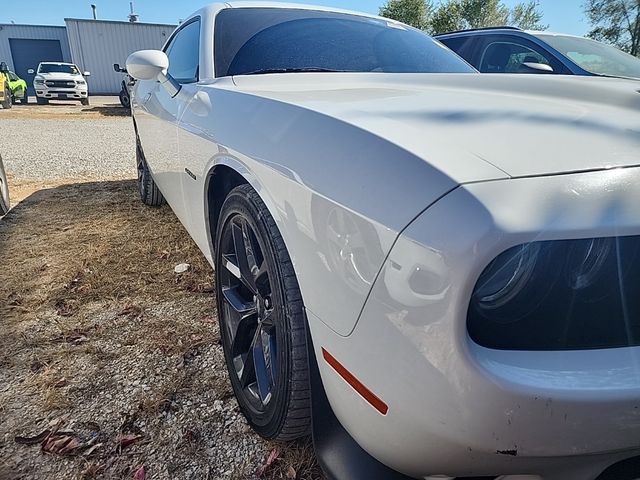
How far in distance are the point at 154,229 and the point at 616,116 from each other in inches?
134

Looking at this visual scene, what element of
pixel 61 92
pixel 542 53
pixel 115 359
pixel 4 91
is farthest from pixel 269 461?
pixel 61 92

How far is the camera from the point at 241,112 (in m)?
1.67

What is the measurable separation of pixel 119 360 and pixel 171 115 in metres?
1.33

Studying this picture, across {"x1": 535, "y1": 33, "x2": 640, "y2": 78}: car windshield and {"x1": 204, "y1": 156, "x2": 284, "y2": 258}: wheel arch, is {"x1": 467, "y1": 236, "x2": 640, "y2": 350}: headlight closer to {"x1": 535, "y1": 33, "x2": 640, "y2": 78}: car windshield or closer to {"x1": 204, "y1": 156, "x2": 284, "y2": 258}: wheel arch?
{"x1": 204, "y1": 156, "x2": 284, "y2": 258}: wheel arch

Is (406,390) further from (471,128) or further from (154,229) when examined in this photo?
(154,229)

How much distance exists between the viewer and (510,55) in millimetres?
5293

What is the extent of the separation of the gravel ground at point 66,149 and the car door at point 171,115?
9.12 ft

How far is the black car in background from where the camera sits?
487 centimetres

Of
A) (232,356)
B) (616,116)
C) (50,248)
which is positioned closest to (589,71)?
(616,116)

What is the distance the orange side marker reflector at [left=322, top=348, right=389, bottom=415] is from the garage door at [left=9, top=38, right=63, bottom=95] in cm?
4038

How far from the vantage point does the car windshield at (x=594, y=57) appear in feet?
16.1

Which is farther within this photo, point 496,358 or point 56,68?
point 56,68

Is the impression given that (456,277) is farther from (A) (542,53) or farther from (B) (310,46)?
(A) (542,53)

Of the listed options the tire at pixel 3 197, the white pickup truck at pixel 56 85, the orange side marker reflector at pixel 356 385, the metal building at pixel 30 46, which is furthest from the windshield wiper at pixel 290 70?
the metal building at pixel 30 46
